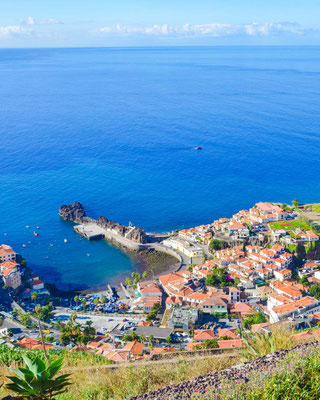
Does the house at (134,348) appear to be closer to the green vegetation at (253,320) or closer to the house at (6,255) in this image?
the green vegetation at (253,320)

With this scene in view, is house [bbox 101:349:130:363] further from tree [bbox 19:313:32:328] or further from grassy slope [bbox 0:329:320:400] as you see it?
tree [bbox 19:313:32:328]

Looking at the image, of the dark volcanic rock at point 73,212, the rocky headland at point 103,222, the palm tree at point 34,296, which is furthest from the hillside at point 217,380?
the dark volcanic rock at point 73,212

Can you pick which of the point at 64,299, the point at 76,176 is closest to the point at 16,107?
the point at 76,176

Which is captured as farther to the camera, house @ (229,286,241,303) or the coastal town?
house @ (229,286,241,303)

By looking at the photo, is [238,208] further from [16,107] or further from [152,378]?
[16,107]

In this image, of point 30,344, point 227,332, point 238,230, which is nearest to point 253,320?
point 227,332

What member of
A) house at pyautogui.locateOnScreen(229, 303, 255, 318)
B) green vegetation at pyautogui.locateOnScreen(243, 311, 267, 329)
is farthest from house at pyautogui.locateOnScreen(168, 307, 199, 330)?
green vegetation at pyautogui.locateOnScreen(243, 311, 267, 329)

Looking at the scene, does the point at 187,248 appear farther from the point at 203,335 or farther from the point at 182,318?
the point at 203,335
